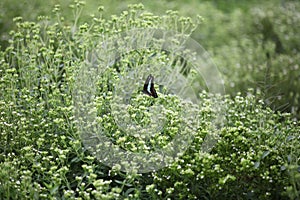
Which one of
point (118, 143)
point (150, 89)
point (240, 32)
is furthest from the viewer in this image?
point (240, 32)

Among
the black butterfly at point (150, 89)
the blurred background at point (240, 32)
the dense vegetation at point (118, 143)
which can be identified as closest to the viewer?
the dense vegetation at point (118, 143)

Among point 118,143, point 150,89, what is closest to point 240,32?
point 150,89

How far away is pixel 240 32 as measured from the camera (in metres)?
6.61

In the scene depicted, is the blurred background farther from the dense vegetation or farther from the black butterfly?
the black butterfly

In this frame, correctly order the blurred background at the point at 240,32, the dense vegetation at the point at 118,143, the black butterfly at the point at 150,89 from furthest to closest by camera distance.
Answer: the blurred background at the point at 240,32 < the black butterfly at the point at 150,89 < the dense vegetation at the point at 118,143

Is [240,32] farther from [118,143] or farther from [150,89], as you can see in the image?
[118,143]

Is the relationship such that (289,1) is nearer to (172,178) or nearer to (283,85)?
(283,85)

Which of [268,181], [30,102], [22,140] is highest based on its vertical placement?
[30,102]

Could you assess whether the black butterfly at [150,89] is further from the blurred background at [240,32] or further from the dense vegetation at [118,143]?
the blurred background at [240,32]

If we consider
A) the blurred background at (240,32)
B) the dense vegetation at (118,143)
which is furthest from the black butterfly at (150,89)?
the blurred background at (240,32)

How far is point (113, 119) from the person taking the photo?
269cm

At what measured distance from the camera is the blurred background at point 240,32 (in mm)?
4844

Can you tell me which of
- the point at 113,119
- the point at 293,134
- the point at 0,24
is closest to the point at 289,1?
the point at 0,24

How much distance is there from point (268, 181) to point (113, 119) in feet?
2.99
